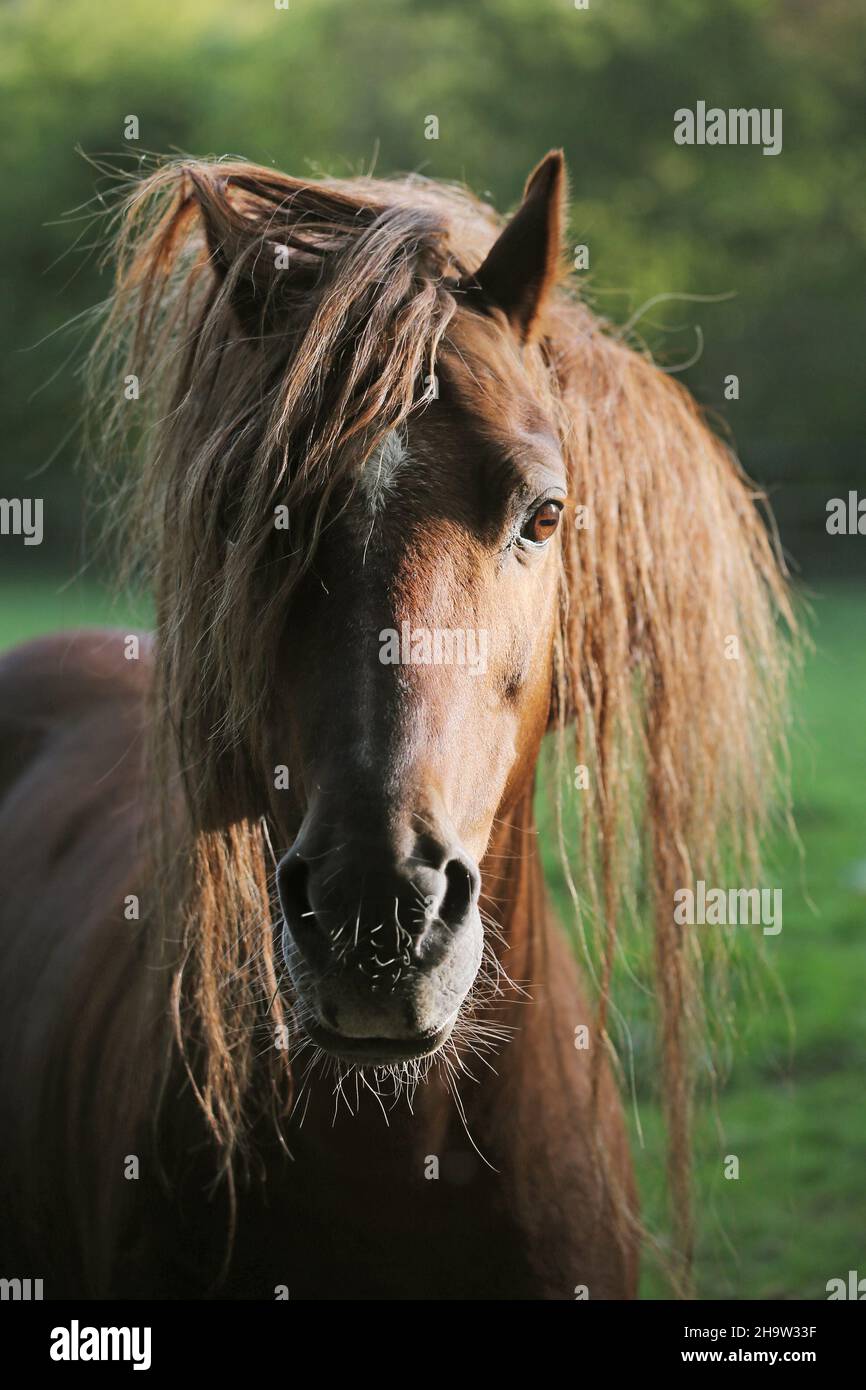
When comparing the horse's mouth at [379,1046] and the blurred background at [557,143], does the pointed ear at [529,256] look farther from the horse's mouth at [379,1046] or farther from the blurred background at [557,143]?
the blurred background at [557,143]

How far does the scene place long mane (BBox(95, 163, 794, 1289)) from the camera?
64.3 inches

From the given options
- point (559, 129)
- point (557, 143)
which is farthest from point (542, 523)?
point (559, 129)

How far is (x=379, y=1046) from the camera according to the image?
58.4 inches

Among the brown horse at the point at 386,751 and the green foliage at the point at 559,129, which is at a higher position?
the green foliage at the point at 559,129

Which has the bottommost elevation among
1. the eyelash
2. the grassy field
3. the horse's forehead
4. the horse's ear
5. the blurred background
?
the grassy field

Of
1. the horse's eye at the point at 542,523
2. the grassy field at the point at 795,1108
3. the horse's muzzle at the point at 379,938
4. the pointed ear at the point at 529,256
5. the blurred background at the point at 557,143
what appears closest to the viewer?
the horse's muzzle at the point at 379,938

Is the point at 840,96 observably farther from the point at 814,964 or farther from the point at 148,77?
the point at 814,964

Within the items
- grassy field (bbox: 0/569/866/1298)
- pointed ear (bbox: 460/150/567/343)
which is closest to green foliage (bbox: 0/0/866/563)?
grassy field (bbox: 0/569/866/1298)

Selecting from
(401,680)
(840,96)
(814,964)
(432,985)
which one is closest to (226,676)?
(401,680)

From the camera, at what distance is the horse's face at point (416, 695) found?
1.43m

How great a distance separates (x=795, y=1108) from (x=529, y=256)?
338cm

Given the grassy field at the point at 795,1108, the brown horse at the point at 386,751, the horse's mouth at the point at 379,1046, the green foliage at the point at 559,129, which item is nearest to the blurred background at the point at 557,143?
the green foliage at the point at 559,129

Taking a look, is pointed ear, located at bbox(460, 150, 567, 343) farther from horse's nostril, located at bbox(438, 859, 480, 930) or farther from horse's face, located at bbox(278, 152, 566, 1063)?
horse's nostril, located at bbox(438, 859, 480, 930)

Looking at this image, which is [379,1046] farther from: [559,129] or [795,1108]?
[559,129]
